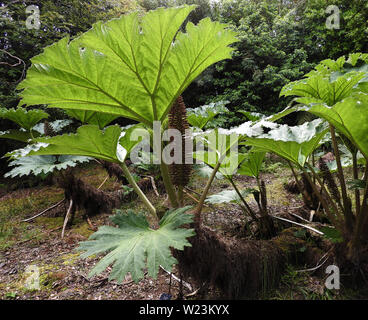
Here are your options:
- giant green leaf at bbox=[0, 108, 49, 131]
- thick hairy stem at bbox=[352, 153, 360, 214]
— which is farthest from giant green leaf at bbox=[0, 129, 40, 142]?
thick hairy stem at bbox=[352, 153, 360, 214]

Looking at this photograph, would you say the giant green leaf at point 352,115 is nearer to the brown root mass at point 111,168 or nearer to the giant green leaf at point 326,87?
the giant green leaf at point 326,87

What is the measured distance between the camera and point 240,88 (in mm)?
6051

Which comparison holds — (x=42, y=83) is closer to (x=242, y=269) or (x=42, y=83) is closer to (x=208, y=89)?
(x=242, y=269)

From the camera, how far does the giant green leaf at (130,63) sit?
0.73 meters

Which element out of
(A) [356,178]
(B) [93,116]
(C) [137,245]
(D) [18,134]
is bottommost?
(C) [137,245]

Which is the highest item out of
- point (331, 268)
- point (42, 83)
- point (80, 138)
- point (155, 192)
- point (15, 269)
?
point (42, 83)

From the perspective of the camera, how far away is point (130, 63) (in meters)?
0.82

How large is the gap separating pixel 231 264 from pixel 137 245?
0.43m

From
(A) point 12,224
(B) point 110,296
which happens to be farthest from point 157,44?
(A) point 12,224

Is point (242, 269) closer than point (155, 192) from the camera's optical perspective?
Yes

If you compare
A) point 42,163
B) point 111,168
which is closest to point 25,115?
point 42,163

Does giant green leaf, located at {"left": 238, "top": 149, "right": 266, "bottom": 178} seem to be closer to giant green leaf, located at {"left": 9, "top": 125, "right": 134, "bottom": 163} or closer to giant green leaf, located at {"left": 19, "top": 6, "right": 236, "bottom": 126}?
giant green leaf, located at {"left": 19, "top": 6, "right": 236, "bottom": 126}

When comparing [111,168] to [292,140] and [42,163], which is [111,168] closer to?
[42,163]

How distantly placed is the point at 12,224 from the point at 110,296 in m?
1.64
